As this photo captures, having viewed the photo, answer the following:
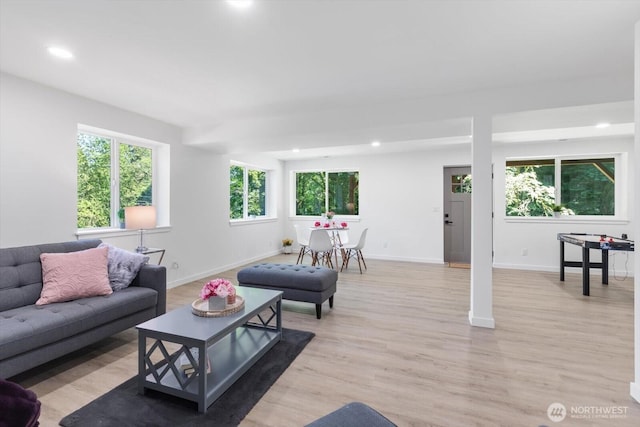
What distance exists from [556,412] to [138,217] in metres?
4.14

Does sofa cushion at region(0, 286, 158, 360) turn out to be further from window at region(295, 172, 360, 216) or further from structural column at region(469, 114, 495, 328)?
window at region(295, 172, 360, 216)

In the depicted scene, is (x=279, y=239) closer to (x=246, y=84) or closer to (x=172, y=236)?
(x=172, y=236)

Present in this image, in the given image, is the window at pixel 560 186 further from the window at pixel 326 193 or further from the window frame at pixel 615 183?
the window at pixel 326 193

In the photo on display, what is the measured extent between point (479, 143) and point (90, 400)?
Result: 3.83 m

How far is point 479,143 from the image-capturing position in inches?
122

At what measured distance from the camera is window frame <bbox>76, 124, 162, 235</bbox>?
142 inches

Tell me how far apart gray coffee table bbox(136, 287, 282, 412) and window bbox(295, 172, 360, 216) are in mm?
5017

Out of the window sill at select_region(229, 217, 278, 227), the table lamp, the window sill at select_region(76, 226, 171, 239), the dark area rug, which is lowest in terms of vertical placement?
the dark area rug

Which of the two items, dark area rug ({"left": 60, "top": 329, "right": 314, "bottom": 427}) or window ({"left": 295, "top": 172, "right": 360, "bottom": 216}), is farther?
window ({"left": 295, "top": 172, "right": 360, "bottom": 216})

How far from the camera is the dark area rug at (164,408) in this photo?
169cm

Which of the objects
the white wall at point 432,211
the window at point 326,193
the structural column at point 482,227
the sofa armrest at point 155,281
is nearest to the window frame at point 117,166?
the sofa armrest at point 155,281

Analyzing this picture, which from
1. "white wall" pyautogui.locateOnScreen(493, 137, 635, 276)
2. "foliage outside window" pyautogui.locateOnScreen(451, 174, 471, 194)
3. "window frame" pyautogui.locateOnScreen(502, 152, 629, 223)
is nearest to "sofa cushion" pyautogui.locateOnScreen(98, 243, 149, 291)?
"foliage outside window" pyautogui.locateOnScreen(451, 174, 471, 194)

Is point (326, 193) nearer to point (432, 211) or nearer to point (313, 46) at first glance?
point (432, 211)

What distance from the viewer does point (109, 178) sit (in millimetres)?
3869
